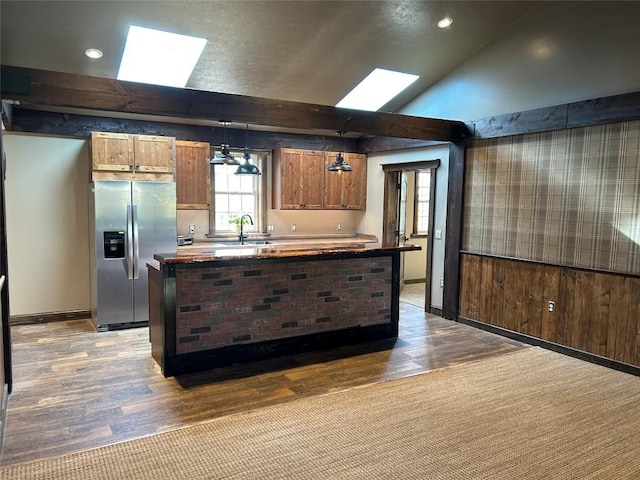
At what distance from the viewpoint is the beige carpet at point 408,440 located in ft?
8.38

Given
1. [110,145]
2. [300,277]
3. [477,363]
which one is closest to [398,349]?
[477,363]

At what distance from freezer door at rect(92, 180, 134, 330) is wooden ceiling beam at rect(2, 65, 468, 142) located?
1700 millimetres

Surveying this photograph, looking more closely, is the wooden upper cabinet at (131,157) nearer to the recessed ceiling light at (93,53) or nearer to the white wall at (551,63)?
the recessed ceiling light at (93,53)

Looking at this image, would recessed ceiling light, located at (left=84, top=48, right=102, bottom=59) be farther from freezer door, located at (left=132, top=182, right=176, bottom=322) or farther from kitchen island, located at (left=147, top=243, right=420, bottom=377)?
kitchen island, located at (left=147, top=243, right=420, bottom=377)

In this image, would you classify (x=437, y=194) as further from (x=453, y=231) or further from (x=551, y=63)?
(x=551, y=63)

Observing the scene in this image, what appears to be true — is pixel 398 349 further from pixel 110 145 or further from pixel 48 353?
pixel 110 145

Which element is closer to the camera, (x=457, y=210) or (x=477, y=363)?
(x=477, y=363)

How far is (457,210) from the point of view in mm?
5746

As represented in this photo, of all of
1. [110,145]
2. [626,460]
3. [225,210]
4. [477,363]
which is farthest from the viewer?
[225,210]

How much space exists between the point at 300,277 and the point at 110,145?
2.79 m

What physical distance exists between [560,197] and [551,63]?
1417 mm

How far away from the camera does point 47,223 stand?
543cm

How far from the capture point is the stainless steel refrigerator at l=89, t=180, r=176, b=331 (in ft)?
17.0

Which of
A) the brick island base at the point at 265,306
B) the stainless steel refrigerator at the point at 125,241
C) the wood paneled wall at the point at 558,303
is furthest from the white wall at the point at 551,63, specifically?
the stainless steel refrigerator at the point at 125,241
